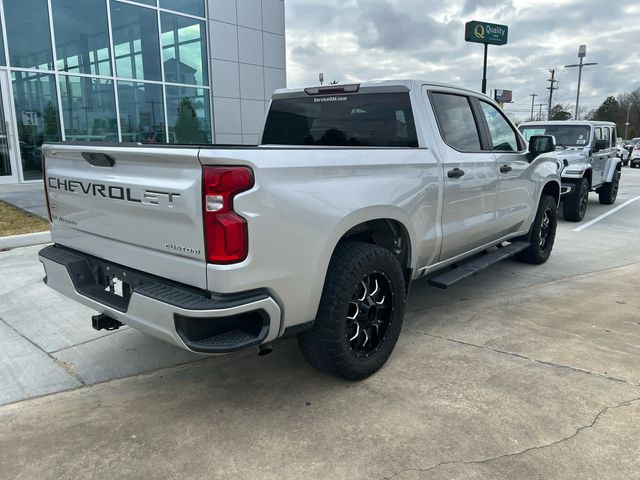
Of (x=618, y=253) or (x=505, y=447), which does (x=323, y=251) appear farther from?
(x=618, y=253)

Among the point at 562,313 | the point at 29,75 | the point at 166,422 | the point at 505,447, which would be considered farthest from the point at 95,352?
the point at 29,75

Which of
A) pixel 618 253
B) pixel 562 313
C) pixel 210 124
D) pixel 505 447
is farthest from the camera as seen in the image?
pixel 210 124

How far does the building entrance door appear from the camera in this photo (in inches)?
452

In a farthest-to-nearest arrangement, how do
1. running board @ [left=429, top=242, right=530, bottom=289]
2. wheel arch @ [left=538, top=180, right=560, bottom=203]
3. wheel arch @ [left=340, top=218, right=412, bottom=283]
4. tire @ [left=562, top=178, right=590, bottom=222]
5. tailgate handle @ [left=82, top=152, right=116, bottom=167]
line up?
1. tire @ [left=562, top=178, right=590, bottom=222]
2. wheel arch @ [left=538, top=180, right=560, bottom=203]
3. running board @ [left=429, top=242, right=530, bottom=289]
4. wheel arch @ [left=340, top=218, right=412, bottom=283]
5. tailgate handle @ [left=82, top=152, right=116, bottom=167]

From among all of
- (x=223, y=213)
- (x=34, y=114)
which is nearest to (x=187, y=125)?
(x=34, y=114)

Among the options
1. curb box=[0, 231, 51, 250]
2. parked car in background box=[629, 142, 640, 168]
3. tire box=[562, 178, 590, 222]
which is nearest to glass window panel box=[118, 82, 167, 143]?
curb box=[0, 231, 51, 250]

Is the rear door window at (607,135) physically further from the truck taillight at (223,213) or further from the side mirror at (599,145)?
the truck taillight at (223,213)

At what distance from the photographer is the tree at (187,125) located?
1499cm

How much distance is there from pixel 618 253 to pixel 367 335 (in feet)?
18.0

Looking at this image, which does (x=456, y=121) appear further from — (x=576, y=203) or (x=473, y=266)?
(x=576, y=203)

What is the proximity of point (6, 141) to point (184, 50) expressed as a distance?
18.2ft

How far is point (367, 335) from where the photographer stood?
332 cm

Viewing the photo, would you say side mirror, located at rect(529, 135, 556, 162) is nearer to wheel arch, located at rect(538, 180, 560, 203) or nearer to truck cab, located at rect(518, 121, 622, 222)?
wheel arch, located at rect(538, 180, 560, 203)

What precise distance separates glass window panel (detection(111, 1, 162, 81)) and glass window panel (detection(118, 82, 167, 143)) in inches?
12.3
